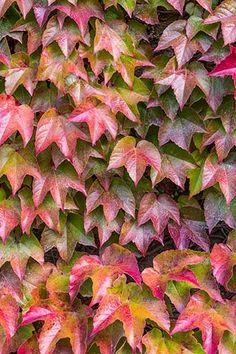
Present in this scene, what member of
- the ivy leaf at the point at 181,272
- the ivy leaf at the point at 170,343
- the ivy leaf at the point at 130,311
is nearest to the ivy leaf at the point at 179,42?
the ivy leaf at the point at 181,272

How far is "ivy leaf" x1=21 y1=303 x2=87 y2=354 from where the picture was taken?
1.51 metres

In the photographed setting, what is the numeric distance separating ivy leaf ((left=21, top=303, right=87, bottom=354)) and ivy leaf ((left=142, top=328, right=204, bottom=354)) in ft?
0.59

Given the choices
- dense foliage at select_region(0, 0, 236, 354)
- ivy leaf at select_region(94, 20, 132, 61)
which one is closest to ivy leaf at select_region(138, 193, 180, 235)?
dense foliage at select_region(0, 0, 236, 354)

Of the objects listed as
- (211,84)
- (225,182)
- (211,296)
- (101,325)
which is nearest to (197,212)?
(225,182)

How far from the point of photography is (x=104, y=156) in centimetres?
168

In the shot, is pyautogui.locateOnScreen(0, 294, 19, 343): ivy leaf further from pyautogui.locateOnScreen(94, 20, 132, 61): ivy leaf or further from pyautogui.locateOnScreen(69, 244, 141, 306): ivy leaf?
pyautogui.locateOnScreen(94, 20, 132, 61): ivy leaf

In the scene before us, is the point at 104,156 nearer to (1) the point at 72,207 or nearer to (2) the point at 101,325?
(1) the point at 72,207

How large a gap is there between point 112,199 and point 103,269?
23cm

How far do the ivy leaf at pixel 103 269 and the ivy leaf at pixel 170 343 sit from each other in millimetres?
168

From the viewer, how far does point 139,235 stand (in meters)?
1.74

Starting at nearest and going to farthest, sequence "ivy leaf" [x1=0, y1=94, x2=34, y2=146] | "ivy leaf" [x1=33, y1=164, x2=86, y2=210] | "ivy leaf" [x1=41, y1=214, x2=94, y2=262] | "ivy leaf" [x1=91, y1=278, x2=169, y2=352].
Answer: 1. "ivy leaf" [x1=91, y1=278, x2=169, y2=352]
2. "ivy leaf" [x1=0, y1=94, x2=34, y2=146]
3. "ivy leaf" [x1=33, y1=164, x2=86, y2=210]
4. "ivy leaf" [x1=41, y1=214, x2=94, y2=262]

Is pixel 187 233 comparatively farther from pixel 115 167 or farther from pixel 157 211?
pixel 115 167

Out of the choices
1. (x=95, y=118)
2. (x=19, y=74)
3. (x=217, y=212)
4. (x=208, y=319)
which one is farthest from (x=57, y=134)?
(x=208, y=319)

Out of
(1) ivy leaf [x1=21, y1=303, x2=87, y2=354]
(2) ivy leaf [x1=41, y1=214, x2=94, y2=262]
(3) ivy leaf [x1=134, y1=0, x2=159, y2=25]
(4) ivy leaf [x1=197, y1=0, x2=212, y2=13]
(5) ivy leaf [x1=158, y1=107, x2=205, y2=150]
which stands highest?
(4) ivy leaf [x1=197, y1=0, x2=212, y2=13]
